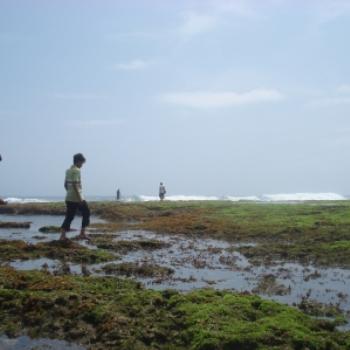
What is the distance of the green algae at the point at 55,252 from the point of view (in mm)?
15641

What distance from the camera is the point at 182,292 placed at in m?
11.4

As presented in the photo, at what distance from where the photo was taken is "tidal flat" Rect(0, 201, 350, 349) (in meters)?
8.34

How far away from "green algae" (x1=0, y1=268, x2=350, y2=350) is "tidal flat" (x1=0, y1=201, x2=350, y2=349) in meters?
0.02

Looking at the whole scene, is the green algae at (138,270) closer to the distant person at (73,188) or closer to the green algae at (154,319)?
the green algae at (154,319)

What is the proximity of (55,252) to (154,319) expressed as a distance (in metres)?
8.05

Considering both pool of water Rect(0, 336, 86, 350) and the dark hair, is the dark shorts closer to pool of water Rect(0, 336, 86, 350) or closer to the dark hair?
the dark hair

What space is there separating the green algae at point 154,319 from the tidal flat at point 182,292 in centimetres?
2

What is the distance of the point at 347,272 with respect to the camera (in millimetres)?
14484

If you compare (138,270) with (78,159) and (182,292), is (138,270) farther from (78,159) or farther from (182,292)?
(78,159)

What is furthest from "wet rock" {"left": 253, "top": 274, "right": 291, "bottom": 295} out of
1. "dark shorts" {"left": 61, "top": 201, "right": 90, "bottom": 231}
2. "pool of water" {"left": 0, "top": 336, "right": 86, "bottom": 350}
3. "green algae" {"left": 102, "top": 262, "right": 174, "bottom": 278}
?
"dark shorts" {"left": 61, "top": 201, "right": 90, "bottom": 231}

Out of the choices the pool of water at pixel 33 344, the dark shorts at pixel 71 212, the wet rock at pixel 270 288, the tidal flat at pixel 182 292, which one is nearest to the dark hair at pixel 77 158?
the dark shorts at pixel 71 212

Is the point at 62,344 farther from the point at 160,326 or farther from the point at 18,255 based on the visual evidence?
the point at 18,255

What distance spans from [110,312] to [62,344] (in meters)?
1.27

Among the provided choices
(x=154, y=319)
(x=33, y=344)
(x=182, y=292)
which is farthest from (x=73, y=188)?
(x=33, y=344)
